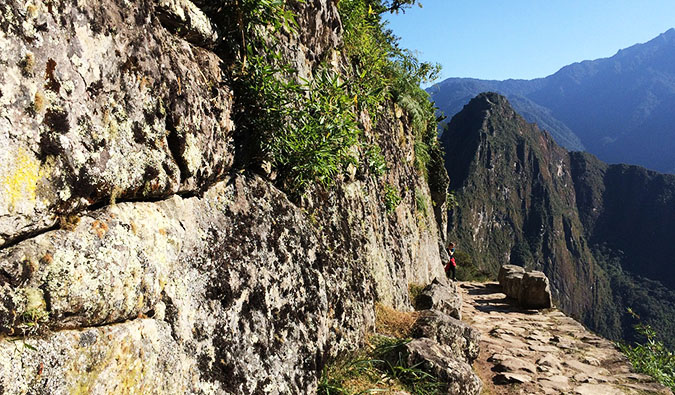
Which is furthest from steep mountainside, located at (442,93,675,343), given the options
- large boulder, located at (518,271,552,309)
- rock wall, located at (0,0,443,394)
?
rock wall, located at (0,0,443,394)

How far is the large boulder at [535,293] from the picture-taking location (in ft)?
42.0

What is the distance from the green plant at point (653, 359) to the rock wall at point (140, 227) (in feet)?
21.1

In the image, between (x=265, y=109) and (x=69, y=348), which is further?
(x=265, y=109)

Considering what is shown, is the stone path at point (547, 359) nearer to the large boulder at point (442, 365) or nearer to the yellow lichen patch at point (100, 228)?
the large boulder at point (442, 365)

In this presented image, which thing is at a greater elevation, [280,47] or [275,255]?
[280,47]

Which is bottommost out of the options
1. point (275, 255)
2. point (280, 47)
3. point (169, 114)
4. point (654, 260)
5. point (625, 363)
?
point (654, 260)

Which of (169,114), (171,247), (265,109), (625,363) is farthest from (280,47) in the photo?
(625,363)

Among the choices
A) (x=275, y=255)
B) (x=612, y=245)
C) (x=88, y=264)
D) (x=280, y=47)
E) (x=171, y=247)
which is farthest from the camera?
(x=612, y=245)

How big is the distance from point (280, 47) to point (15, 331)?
3.60 meters

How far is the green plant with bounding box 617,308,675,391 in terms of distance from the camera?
710 centimetres

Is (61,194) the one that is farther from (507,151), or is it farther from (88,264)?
(507,151)

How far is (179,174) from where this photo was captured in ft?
9.02

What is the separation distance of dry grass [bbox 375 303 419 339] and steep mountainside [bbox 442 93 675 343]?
391ft

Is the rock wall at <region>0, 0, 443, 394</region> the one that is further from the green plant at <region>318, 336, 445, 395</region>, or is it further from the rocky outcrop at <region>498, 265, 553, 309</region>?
the rocky outcrop at <region>498, 265, 553, 309</region>
